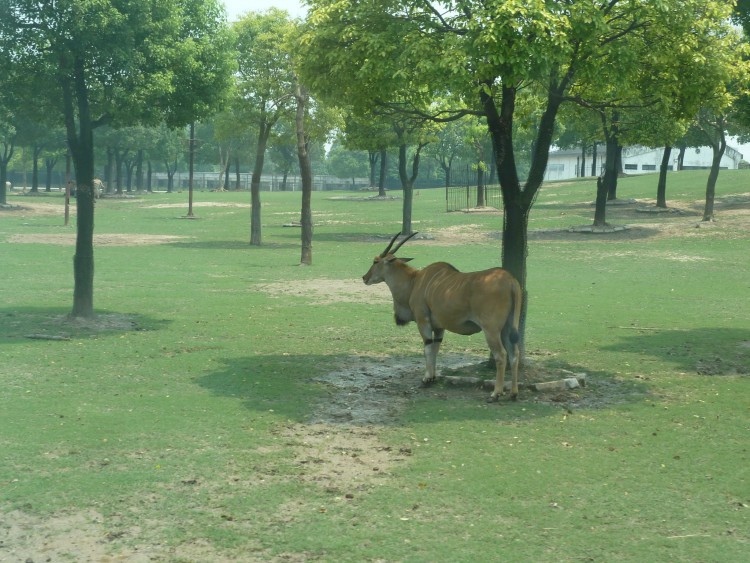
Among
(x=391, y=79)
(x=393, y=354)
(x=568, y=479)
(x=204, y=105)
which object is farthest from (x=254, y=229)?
(x=568, y=479)

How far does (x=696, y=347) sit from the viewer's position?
54.5 feet

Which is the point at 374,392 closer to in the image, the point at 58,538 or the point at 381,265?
the point at 381,265

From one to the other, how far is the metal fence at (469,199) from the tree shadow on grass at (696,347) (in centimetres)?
4033

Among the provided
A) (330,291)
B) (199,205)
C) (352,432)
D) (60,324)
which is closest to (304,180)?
(330,291)

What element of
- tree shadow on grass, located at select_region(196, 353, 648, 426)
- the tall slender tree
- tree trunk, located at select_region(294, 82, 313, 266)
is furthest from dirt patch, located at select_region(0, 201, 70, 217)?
tree shadow on grass, located at select_region(196, 353, 648, 426)

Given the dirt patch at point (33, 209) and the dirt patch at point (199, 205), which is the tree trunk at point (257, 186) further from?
the dirt patch at point (199, 205)

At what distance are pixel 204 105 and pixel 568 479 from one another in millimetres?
12863

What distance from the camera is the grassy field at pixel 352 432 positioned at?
7621mm

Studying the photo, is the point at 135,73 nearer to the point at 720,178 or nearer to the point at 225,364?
the point at 225,364

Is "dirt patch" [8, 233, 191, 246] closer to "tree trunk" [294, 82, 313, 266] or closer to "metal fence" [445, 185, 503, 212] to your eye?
"tree trunk" [294, 82, 313, 266]

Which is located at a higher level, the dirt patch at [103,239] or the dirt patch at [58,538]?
the dirt patch at [103,239]

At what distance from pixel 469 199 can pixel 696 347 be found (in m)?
52.6

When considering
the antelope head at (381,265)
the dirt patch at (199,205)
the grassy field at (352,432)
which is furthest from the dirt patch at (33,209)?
the antelope head at (381,265)

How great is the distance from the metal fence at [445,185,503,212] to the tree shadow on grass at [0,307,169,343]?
133ft
